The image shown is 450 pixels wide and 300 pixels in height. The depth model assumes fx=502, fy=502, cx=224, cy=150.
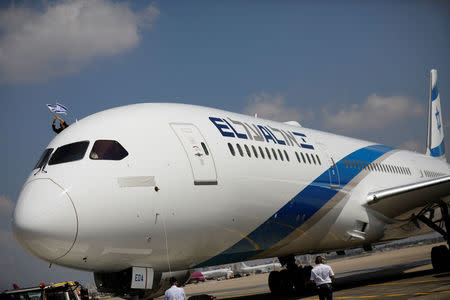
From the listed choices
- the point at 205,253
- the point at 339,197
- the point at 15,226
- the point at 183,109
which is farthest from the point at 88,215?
the point at 339,197

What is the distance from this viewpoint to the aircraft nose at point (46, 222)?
7215 millimetres

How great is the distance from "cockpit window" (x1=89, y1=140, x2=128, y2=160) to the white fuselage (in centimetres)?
9

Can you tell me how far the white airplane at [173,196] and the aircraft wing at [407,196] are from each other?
3.60 feet

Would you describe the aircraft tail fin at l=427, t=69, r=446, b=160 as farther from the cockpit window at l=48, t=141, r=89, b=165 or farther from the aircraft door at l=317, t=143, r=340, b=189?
the cockpit window at l=48, t=141, r=89, b=165

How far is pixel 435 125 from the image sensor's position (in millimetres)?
27781

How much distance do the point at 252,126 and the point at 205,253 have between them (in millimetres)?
3581

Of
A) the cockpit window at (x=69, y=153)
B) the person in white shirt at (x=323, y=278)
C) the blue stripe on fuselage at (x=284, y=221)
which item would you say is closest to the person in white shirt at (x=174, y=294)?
the blue stripe on fuselage at (x=284, y=221)

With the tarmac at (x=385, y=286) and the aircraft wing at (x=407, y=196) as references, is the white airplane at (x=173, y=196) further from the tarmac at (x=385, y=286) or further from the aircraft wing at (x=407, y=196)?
the tarmac at (x=385, y=286)

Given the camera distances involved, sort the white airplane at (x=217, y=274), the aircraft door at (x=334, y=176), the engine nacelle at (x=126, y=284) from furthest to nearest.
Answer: the white airplane at (x=217, y=274), the aircraft door at (x=334, y=176), the engine nacelle at (x=126, y=284)

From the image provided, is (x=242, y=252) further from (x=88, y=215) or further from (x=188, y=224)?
(x=88, y=215)

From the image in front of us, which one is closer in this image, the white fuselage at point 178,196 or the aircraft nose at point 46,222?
the aircraft nose at point 46,222

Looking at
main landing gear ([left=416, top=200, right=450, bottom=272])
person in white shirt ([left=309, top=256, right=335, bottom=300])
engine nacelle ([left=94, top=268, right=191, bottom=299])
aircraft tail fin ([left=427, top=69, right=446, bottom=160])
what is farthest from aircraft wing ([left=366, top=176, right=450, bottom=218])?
aircraft tail fin ([left=427, top=69, right=446, bottom=160])

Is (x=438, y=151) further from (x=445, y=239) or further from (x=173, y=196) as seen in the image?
(x=173, y=196)

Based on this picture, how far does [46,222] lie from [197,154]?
3095mm
